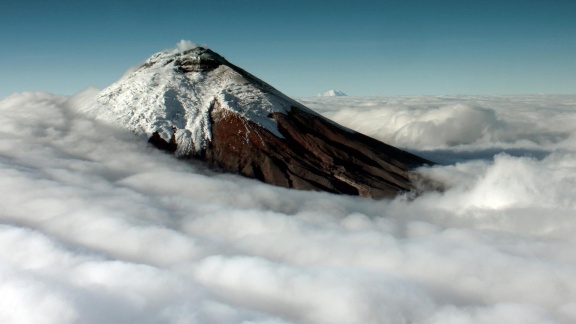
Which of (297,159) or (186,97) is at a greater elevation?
(186,97)

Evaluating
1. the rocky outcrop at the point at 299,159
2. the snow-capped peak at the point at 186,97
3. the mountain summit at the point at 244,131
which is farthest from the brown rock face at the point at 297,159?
the snow-capped peak at the point at 186,97

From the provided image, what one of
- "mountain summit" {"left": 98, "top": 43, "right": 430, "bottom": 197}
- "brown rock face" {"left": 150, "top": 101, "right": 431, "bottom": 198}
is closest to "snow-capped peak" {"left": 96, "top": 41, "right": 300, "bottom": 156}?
"mountain summit" {"left": 98, "top": 43, "right": 430, "bottom": 197}

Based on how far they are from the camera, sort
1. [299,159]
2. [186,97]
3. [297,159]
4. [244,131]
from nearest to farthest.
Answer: [297,159] < [299,159] < [244,131] < [186,97]

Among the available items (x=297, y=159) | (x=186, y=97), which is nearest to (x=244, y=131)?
(x=297, y=159)

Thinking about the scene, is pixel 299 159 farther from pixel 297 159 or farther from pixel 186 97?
pixel 186 97

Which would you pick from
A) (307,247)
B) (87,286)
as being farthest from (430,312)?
(87,286)

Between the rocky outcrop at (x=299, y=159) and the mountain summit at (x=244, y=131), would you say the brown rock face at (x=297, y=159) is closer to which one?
the rocky outcrop at (x=299, y=159)

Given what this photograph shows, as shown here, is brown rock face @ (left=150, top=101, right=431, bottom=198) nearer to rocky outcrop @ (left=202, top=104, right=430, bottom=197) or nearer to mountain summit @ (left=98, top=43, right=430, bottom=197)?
rocky outcrop @ (left=202, top=104, right=430, bottom=197)

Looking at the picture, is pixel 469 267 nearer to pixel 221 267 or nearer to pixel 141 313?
pixel 221 267
